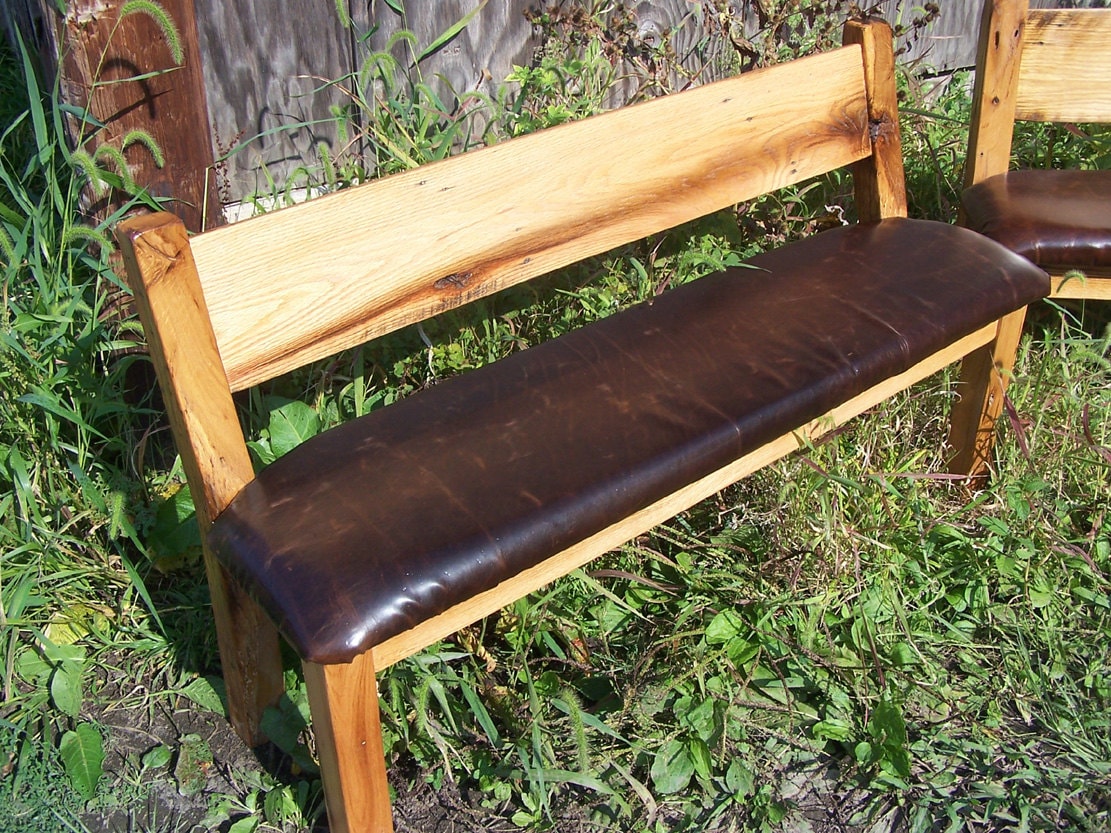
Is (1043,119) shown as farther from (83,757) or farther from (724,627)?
(83,757)

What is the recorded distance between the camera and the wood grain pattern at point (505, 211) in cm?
181

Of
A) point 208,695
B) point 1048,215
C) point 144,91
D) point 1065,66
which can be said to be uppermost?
point 144,91

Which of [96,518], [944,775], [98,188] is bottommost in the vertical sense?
[944,775]

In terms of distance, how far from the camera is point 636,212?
7.57 feet

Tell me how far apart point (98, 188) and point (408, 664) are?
115cm

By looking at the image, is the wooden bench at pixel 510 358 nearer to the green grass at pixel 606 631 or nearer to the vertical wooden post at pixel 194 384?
the vertical wooden post at pixel 194 384

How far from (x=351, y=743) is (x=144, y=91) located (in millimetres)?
1348

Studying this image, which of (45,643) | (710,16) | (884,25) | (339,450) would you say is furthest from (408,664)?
(710,16)

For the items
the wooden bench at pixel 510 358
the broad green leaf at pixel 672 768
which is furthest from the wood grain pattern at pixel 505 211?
the broad green leaf at pixel 672 768

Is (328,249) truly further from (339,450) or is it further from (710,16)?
(710,16)

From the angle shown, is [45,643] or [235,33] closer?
[45,643]

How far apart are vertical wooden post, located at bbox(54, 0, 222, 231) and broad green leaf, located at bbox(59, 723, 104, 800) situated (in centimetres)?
107

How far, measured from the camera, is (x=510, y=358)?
2.16 metres

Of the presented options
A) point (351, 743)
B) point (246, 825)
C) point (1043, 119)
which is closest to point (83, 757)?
point (246, 825)
